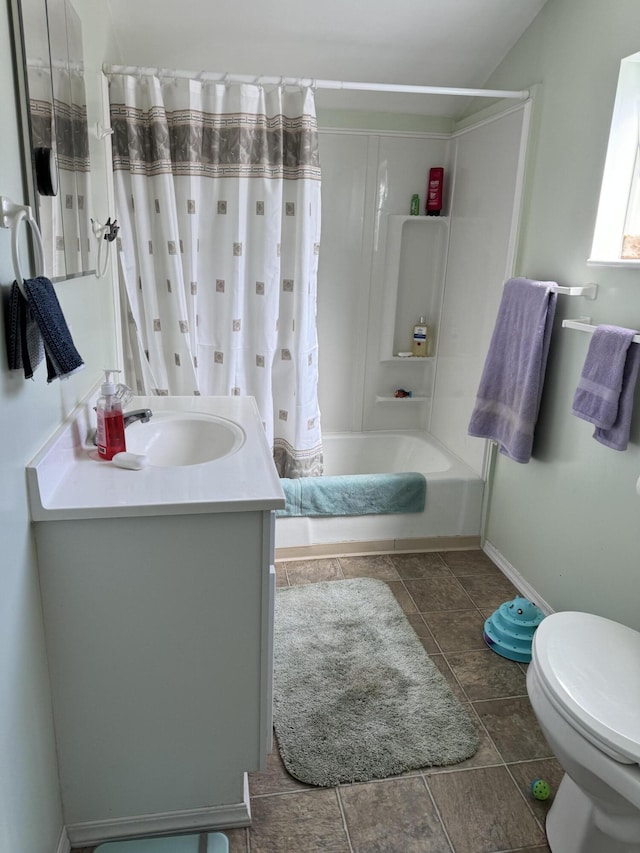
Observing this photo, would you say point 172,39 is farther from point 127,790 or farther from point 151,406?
point 127,790

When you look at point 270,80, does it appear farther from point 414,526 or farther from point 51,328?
point 414,526

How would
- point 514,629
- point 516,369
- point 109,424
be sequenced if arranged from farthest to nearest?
point 516,369, point 514,629, point 109,424

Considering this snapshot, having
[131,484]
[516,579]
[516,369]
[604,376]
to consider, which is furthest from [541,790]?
[516,369]

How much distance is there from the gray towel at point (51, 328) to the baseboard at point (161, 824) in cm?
110

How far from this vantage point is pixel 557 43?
2219 mm

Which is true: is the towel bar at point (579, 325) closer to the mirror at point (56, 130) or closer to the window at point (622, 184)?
the window at point (622, 184)

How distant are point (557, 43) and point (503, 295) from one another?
92cm

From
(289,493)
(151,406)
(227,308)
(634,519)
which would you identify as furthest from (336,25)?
(634,519)

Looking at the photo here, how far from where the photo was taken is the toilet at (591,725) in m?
1.22

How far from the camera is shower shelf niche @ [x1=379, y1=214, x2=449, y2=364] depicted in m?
3.25

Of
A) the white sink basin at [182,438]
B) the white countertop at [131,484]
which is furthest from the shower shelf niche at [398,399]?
the white countertop at [131,484]

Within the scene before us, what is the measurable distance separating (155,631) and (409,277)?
8.36 ft

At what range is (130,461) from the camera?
1409 millimetres

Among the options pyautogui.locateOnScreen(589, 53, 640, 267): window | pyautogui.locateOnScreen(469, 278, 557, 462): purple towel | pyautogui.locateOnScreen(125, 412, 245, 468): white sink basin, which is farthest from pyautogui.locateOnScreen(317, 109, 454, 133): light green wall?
pyautogui.locateOnScreen(125, 412, 245, 468): white sink basin
